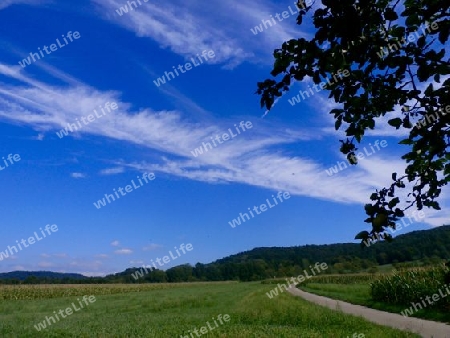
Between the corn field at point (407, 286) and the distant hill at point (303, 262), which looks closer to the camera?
the corn field at point (407, 286)

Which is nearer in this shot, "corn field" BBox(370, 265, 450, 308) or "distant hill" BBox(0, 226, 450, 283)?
"corn field" BBox(370, 265, 450, 308)

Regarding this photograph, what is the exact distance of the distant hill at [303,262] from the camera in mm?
91312

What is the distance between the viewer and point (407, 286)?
→ 25.5 metres

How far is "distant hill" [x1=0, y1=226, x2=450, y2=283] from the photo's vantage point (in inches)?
3595

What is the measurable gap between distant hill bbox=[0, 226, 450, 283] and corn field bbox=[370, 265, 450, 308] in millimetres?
60176

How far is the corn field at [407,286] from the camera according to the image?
23628 mm

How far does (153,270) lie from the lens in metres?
151

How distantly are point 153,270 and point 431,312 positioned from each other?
140773 mm

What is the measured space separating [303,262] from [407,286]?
113177mm

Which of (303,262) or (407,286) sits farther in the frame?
(303,262)

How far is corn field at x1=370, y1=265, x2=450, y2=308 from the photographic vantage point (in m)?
23.6

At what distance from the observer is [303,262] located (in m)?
135

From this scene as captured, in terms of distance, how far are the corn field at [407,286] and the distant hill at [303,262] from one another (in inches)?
2369

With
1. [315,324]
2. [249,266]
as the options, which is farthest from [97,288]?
[249,266]
